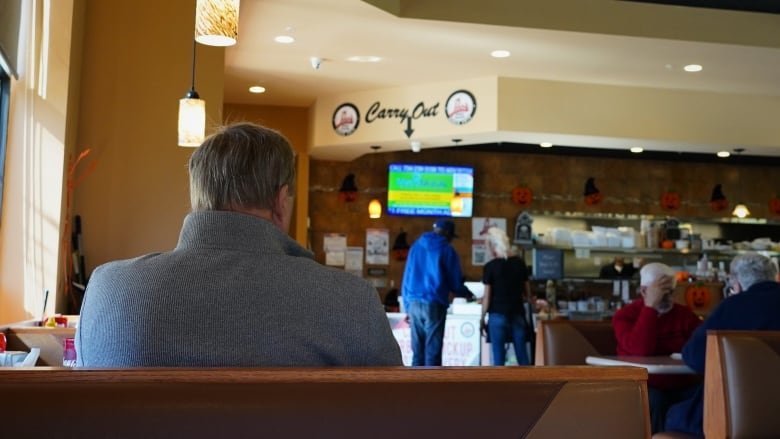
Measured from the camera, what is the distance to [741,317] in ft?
13.2

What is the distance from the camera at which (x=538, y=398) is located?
1.62 m

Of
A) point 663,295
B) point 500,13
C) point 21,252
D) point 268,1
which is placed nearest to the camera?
point 663,295

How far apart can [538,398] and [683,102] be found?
28.4ft

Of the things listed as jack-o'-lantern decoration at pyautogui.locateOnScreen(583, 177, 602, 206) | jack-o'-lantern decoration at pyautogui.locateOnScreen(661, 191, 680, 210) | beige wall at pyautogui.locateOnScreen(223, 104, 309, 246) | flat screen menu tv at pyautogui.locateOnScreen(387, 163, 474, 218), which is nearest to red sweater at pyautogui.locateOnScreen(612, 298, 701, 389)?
beige wall at pyautogui.locateOnScreen(223, 104, 309, 246)

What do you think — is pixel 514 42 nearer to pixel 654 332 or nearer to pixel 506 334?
pixel 506 334

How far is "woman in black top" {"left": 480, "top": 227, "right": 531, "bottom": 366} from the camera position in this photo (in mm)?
8102

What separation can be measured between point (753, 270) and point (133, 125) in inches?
164

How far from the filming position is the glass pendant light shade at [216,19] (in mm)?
4090

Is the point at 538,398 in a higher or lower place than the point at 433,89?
lower

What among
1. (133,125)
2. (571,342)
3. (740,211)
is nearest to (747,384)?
(571,342)

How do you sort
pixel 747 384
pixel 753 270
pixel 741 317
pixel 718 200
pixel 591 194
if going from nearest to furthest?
pixel 747 384 < pixel 741 317 < pixel 753 270 < pixel 591 194 < pixel 718 200

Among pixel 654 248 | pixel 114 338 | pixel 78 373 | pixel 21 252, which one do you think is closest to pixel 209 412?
pixel 78 373

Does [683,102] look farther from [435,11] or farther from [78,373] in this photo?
[78,373]

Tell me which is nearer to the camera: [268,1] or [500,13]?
[268,1]
